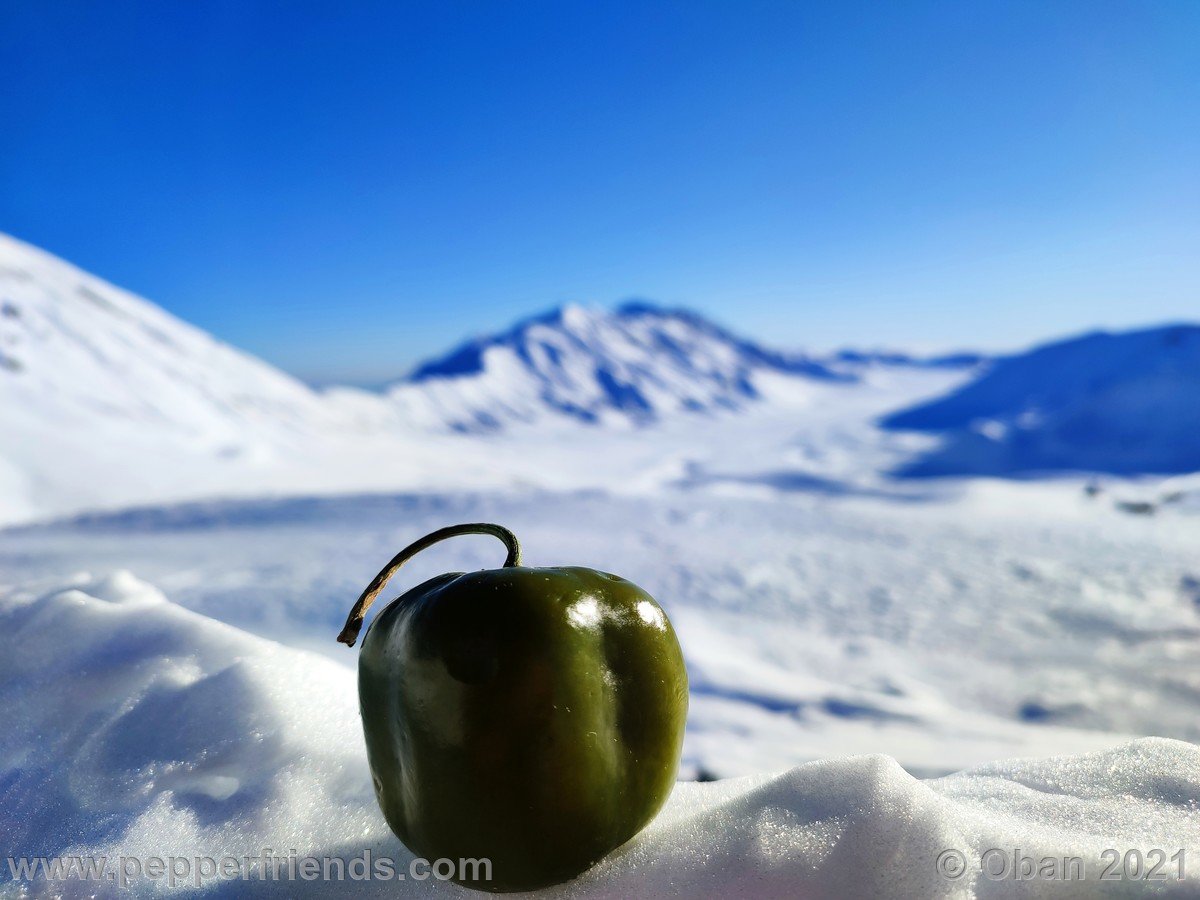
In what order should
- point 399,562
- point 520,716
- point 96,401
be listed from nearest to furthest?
point 520,716 < point 399,562 < point 96,401

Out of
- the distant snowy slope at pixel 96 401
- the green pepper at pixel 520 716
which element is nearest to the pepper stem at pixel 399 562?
the green pepper at pixel 520 716

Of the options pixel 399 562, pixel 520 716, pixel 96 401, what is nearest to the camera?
pixel 520 716

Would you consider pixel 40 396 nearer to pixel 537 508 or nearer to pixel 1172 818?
pixel 537 508

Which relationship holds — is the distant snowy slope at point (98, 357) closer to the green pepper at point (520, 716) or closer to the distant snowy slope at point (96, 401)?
the distant snowy slope at point (96, 401)

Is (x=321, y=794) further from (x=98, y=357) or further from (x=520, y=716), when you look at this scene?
(x=98, y=357)

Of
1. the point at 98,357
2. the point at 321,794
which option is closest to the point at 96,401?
the point at 98,357

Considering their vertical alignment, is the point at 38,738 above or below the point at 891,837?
below

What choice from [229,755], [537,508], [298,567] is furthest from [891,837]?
[537,508]

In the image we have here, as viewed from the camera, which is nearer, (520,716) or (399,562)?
(520,716)
